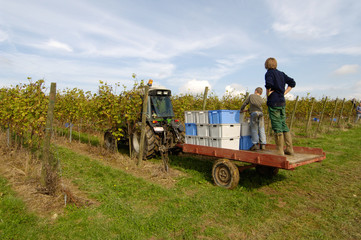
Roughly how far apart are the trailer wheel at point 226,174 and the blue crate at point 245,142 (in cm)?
83

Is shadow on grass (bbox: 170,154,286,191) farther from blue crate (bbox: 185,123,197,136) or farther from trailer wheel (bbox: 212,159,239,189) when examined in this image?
blue crate (bbox: 185,123,197,136)

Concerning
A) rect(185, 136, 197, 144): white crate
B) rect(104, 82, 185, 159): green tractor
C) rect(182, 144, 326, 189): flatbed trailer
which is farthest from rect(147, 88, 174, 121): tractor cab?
rect(182, 144, 326, 189): flatbed trailer

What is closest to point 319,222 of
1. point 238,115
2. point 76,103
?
point 238,115

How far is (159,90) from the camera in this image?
7840mm

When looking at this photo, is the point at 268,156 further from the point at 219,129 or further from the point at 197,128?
the point at 197,128

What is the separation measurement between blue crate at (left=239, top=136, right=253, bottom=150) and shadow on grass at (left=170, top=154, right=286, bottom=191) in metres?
0.81

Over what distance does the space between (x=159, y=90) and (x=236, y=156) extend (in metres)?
3.82

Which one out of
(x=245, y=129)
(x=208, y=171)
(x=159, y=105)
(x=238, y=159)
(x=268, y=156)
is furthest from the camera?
(x=159, y=105)

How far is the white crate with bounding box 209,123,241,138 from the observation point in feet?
17.7

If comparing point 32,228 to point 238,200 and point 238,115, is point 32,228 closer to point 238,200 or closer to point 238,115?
point 238,200

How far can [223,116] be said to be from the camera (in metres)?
5.36

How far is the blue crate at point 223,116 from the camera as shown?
17.5 ft

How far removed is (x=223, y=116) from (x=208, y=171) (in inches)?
79.6

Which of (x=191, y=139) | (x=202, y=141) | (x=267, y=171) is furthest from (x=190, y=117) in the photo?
(x=267, y=171)
